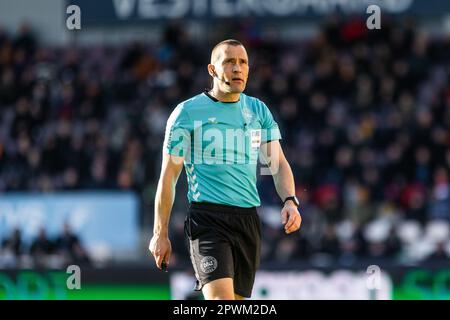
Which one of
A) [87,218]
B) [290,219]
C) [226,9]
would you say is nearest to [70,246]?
[87,218]

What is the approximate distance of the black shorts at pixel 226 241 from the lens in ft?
22.7

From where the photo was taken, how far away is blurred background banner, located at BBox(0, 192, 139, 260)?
1698 centimetres

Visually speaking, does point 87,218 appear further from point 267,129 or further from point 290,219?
point 290,219

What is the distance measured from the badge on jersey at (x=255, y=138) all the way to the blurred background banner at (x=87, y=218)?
988cm

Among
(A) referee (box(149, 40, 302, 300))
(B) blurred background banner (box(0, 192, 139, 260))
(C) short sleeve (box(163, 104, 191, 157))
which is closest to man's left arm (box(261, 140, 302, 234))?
(A) referee (box(149, 40, 302, 300))

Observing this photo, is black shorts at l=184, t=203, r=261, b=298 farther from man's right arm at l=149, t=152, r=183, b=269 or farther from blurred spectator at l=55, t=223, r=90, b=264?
blurred spectator at l=55, t=223, r=90, b=264

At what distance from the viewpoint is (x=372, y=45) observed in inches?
754

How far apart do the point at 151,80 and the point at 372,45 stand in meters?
4.04

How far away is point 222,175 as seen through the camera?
7094 mm

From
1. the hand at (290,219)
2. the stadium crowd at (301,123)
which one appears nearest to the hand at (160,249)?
the hand at (290,219)

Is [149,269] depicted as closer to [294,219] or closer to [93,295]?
[93,295]

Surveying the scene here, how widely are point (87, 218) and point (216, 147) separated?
1035 cm

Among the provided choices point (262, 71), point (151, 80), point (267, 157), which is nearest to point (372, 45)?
point (262, 71)

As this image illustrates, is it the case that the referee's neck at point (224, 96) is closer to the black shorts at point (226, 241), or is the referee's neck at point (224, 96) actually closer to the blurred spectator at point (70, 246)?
the black shorts at point (226, 241)
